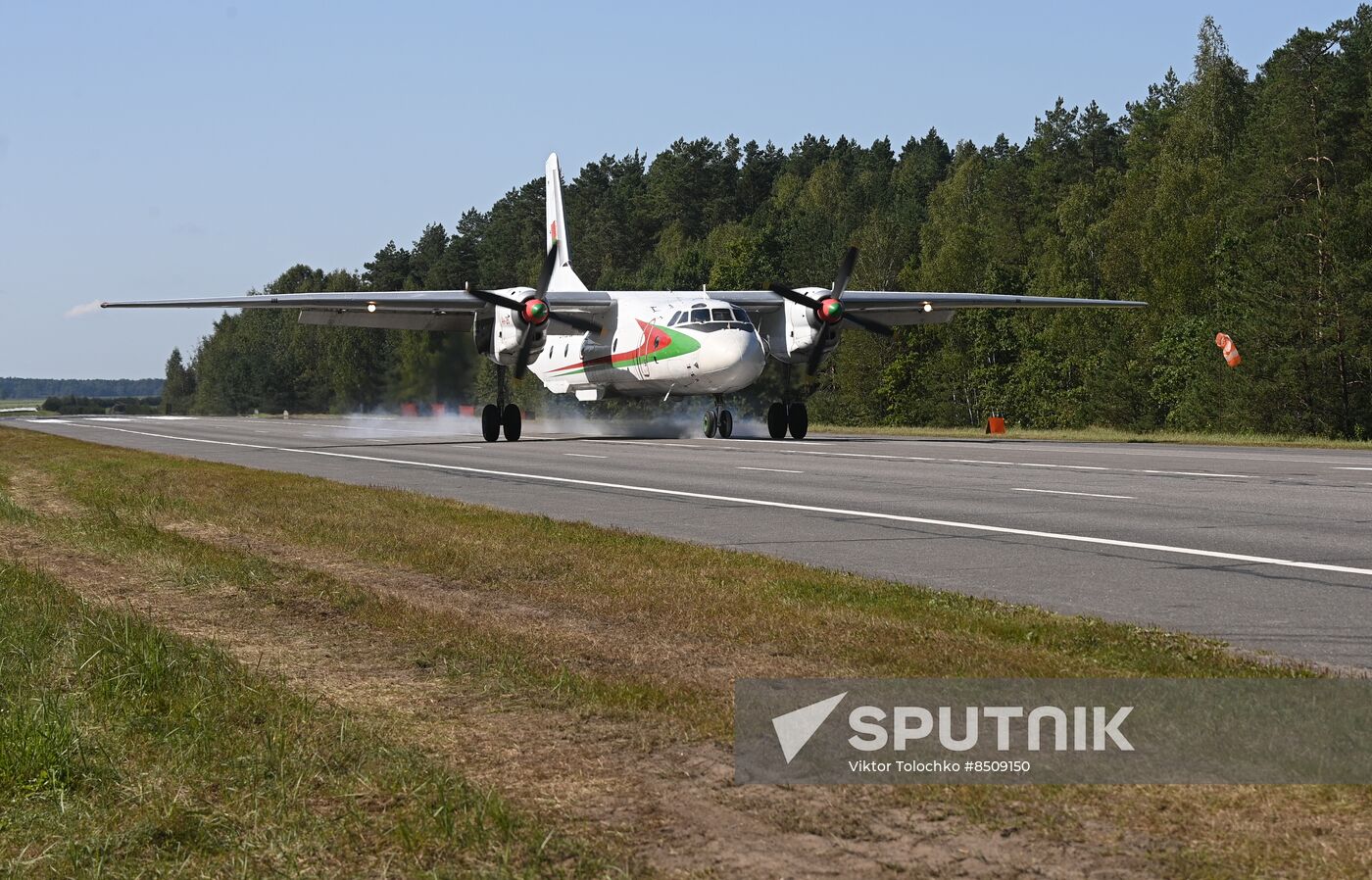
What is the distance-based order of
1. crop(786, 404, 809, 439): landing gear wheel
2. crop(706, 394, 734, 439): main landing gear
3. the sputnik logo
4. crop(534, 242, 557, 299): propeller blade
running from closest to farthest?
1. the sputnik logo
2. crop(534, 242, 557, 299): propeller blade
3. crop(786, 404, 809, 439): landing gear wheel
4. crop(706, 394, 734, 439): main landing gear

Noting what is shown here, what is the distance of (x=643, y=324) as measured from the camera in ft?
121

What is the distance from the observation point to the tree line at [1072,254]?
46625mm

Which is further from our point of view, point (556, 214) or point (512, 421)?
point (556, 214)

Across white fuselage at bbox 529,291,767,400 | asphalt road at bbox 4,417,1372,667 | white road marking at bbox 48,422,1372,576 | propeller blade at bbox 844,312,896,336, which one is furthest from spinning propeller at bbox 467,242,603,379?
white road marking at bbox 48,422,1372,576

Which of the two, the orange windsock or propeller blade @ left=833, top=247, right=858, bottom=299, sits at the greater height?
propeller blade @ left=833, top=247, right=858, bottom=299

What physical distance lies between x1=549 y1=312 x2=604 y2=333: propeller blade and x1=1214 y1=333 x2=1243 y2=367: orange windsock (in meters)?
20.7

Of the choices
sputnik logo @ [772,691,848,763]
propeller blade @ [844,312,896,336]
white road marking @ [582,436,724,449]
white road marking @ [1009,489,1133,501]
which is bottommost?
white road marking @ [582,436,724,449]

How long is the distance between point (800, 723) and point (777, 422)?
32.5 m

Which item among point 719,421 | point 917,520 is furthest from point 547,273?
point 917,520

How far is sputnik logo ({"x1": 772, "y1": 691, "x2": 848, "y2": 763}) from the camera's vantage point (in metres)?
5.34

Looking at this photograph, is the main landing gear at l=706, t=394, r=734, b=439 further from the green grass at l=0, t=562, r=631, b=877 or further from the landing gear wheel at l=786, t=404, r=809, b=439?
the green grass at l=0, t=562, r=631, b=877

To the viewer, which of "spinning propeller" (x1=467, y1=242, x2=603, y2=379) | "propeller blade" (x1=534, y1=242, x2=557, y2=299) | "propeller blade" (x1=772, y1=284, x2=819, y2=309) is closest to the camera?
"spinning propeller" (x1=467, y1=242, x2=603, y2=379)

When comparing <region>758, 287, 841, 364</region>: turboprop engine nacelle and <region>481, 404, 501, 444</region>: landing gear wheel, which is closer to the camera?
<region>758, 287, 841, 364</region>: turboprop engine nacelle

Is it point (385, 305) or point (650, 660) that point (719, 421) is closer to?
point (385, 305)
